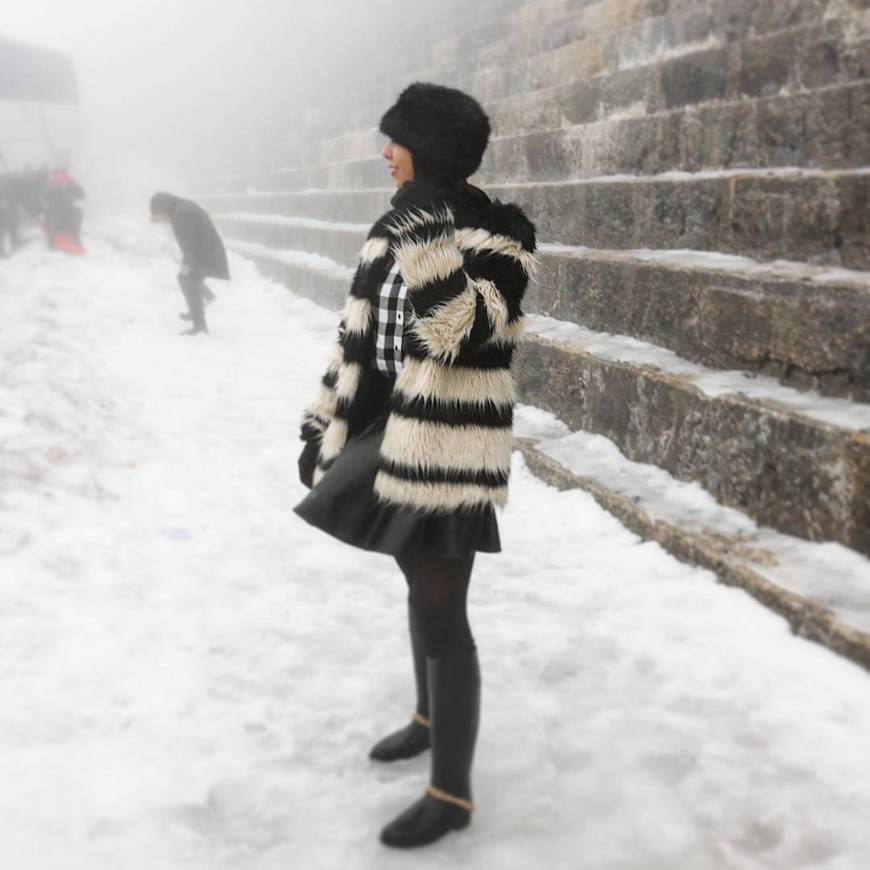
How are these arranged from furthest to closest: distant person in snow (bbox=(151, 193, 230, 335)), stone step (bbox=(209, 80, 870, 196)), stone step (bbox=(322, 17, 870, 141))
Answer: distant person in snow (bbox=(151, 193, 230, 335))
stone step (bbox=(322, 17, 870, 141))
stone step (bbox=(209, 80, 870, 196))

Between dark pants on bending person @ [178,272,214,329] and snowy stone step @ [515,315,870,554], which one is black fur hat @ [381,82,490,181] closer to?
snowy stone step @ [515,315,870,554]

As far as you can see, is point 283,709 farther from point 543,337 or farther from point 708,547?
point 543,337

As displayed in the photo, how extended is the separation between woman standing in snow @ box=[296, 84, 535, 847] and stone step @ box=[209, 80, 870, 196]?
2.65 m

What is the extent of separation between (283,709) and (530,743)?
33.1 inches

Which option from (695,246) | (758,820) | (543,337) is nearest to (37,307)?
(543,337)

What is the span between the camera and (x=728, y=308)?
422 cm

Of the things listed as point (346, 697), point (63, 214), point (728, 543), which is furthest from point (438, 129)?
point (63, 214)

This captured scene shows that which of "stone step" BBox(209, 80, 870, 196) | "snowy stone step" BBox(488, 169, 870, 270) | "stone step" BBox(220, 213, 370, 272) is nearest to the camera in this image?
"snowy stone step" BBox(488, 169, 870, 270)

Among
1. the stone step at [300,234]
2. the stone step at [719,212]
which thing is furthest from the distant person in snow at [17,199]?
the stone step at [719,212]

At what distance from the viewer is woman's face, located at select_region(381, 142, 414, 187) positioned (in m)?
Answer: 2.20

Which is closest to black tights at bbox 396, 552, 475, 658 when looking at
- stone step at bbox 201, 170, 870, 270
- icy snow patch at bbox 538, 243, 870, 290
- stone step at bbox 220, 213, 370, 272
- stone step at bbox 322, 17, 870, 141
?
icy snow patch at bbox 538, 243, 870, 290

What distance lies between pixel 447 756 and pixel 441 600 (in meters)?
0.43

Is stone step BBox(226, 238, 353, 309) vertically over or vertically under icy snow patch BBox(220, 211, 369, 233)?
under

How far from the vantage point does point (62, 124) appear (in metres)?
21.9
